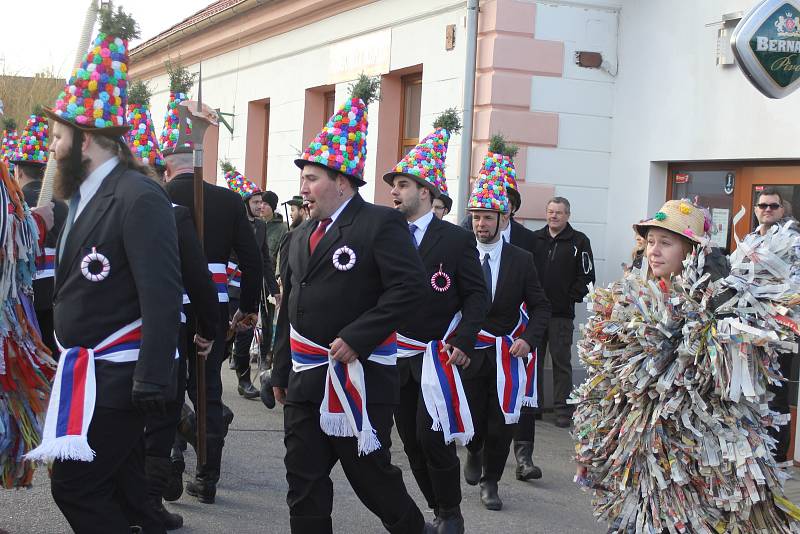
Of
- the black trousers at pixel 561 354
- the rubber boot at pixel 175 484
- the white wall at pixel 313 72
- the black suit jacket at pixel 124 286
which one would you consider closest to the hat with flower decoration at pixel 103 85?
the black suit jacket at pixel 124 286

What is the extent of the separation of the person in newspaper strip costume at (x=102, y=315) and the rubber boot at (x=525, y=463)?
3.78 m

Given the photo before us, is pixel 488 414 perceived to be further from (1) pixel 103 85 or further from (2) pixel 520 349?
(1) pixel 103 85

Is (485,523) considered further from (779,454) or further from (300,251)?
(300,251)

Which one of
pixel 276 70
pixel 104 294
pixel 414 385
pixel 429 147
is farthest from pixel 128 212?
pixel 276 70

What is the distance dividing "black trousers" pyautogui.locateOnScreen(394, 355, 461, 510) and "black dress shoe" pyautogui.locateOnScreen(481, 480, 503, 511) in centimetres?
84

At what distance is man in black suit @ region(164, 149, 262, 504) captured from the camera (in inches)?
245

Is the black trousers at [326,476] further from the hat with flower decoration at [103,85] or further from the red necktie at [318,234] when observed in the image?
the hat with flower decoration at [103,85]

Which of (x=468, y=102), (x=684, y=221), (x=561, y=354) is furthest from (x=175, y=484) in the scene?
(x=468, y=102)

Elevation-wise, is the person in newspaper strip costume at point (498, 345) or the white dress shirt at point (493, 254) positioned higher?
the white dress shirt at point (493, 254)

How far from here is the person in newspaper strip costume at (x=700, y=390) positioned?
173 inches

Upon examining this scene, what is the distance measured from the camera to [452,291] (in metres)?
6.04

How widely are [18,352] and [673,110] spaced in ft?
22.2

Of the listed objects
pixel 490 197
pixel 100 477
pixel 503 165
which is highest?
pixel 503 165

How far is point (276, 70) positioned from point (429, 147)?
33.3 ft
